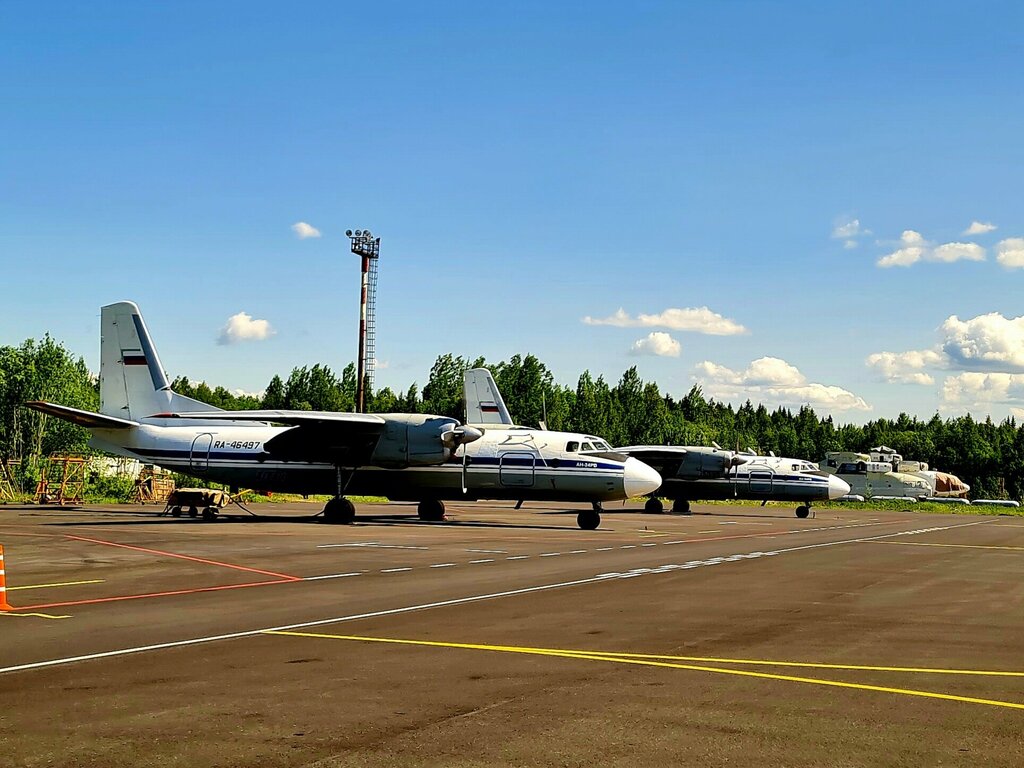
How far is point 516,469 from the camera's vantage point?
1527 inches

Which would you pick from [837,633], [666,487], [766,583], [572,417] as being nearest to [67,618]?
[837,633]

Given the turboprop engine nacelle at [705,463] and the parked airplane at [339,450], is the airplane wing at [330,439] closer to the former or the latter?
the parked airplane at [339,450]

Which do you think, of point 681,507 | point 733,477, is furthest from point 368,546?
point 681,507

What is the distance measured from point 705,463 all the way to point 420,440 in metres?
23.4

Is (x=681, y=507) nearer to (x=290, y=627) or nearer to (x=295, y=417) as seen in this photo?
(x=295, y=417)

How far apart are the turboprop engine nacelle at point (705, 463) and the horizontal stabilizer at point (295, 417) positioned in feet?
Answer: 77.8

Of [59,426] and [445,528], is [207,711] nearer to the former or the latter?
[445,528]

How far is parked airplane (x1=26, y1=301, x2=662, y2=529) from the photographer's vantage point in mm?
38375

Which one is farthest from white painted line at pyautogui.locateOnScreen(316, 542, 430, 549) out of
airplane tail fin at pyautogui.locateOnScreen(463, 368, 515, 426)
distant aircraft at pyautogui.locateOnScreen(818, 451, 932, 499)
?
distant aircraft at pyautogui.locateOnScreen(818, 451, 932, 499)

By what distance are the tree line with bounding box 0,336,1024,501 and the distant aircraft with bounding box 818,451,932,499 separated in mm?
11793

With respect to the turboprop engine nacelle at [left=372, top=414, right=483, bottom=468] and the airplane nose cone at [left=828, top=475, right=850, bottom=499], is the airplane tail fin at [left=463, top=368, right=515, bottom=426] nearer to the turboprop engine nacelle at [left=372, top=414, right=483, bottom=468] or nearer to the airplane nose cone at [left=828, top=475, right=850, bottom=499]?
the turboprop engine nacelle at [left=372, top=414, right=483, bottom=468]

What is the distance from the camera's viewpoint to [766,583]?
19172 mm

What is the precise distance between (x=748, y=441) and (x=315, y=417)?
458 ft

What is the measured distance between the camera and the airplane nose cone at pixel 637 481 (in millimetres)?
37781
